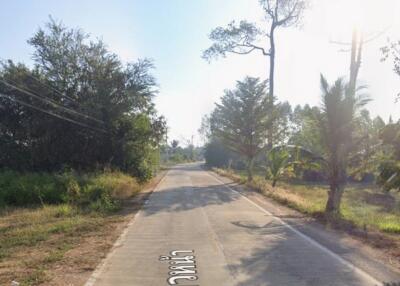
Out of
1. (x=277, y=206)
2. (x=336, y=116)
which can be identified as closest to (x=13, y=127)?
(x=277, y=206)

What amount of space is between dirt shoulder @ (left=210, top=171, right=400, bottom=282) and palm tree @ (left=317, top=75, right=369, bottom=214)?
1.73 meters

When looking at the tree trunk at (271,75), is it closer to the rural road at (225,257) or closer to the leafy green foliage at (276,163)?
the leafy green foliage at (276,163)

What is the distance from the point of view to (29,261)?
29.9ft

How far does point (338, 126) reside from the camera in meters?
17.4

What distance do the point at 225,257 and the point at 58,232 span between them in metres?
5.43

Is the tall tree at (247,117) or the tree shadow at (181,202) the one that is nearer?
the tree shadow at (181,202)

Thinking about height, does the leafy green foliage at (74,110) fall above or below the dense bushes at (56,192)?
above

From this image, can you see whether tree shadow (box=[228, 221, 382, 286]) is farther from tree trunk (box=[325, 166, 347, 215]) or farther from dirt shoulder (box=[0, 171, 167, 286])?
tree trunk (box=[325, 166, 347, 215])

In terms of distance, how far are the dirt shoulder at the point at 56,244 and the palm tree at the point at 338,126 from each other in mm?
7488

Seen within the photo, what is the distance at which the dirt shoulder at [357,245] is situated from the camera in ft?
28.5

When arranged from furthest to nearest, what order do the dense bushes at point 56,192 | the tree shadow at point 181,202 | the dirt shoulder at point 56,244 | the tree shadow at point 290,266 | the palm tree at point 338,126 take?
1. the dense bushes at point 56,192
2. the tree shadow at point 181,202
3. the palm tree at point 338,126
4. the dirt shoulder at point 56,244
5. the tree shadow at point 290,266

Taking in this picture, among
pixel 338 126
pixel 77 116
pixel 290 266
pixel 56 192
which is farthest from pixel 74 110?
pixel 290 266

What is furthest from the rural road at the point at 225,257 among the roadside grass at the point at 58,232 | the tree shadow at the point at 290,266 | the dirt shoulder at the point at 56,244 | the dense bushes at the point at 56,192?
the dense bushes at the point at 56,192

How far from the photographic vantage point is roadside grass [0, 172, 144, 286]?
28.4 feet
